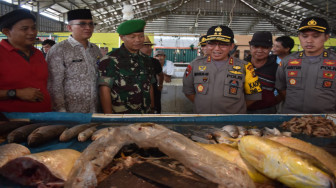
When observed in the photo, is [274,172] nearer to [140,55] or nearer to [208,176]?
[208,176]

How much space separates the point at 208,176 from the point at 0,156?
118cm

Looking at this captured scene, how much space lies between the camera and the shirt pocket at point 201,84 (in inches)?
116

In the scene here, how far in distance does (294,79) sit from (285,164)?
8.09ft

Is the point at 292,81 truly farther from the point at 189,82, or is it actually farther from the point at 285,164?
the point at 285,164

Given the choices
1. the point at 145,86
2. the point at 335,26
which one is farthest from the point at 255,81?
the point at 335,26

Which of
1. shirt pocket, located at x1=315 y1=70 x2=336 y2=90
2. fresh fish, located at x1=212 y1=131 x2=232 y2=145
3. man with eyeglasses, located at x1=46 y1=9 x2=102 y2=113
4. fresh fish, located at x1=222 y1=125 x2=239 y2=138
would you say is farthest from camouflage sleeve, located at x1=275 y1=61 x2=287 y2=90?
man with eyeglasses, located at x1=46 y1=9 x2=102 y2=113

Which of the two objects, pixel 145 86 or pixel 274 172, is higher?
pixel 145 86

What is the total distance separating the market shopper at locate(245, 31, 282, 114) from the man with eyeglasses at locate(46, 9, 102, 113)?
8.16ft

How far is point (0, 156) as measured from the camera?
48.2 inches

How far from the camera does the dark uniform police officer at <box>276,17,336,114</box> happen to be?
9.41 ft

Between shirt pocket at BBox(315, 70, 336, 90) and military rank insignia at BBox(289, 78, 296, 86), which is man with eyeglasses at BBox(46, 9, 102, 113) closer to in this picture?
military rank insignia at BBox(289, 78, 296, 86)

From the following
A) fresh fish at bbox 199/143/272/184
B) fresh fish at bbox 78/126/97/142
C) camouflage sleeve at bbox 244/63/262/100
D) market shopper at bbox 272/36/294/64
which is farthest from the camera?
market shopper at bbox 272/36/294/64

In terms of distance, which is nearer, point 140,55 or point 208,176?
point 208,176

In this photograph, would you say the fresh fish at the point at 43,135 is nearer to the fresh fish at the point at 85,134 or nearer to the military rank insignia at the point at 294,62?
the fresh fish at the point at 85,134
